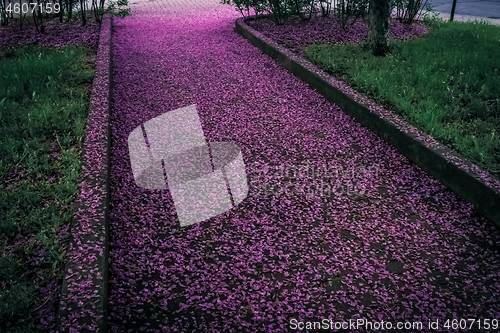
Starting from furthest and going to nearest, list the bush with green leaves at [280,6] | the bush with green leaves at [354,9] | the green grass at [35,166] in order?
the bush with green leaves at [280,6] < the bush with green leaves at [354,9] < the green grass at [35,166]

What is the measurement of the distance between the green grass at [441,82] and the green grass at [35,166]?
356 cm

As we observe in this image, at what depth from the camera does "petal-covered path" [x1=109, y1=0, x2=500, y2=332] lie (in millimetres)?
2355

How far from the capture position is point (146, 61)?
294 inches

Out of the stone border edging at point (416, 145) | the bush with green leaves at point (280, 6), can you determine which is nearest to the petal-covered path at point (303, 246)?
the stone border edging at point (416, 145)

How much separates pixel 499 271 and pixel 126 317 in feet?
8.06

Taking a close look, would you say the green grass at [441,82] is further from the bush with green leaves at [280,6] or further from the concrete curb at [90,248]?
the concrete curb at [90,248]

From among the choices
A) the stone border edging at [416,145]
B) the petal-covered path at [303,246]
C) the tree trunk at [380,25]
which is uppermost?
the tree trunk at [380,25]

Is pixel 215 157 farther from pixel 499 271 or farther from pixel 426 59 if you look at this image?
pixel 426 59

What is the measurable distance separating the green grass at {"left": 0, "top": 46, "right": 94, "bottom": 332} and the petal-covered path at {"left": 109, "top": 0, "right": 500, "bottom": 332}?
1.39ft

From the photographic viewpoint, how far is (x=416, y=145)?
388cm

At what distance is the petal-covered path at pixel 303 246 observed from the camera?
2.36 m

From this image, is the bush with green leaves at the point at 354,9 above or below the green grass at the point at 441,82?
above

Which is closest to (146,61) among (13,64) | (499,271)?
(13,64)

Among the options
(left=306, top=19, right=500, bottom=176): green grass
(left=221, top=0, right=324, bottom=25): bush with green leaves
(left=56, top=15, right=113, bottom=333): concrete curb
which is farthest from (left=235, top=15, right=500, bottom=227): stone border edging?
(left=221, top=0, right=324, bottom=25): bush with green leaves
